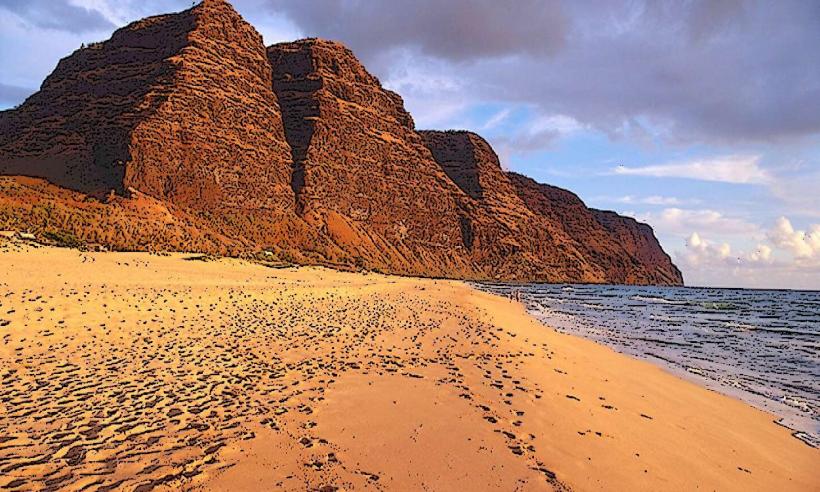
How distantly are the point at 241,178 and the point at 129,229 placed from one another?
3208 cm

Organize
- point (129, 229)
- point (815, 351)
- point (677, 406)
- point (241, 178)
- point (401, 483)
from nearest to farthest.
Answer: point (401, 483), point (677, 406), point (815, 351), point (129, 229), point (241, 178)

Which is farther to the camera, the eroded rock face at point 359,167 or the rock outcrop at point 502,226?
the rock outcrop at point 502,226

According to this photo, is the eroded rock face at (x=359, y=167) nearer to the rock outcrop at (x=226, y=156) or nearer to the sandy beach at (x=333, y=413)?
the rock outcrop at (x=226, y=156)

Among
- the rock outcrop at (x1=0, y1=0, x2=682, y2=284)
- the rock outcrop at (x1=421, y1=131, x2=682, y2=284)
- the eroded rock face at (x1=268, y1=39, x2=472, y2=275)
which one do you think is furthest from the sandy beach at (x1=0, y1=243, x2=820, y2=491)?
the rock outcrop at (x1=421, y1=131, x2=682, y2=284)

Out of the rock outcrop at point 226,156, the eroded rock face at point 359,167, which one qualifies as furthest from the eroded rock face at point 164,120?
the eroded rock face at point 359,167

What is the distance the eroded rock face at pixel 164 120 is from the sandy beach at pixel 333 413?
55417 millimetres

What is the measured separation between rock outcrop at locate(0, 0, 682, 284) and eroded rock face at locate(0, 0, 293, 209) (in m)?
0.26

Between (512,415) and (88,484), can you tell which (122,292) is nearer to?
(88,484)

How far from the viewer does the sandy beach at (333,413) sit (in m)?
5.27

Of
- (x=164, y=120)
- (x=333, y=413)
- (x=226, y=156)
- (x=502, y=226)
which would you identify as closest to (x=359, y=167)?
(x=226, y=156)

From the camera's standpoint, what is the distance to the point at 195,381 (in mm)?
8438

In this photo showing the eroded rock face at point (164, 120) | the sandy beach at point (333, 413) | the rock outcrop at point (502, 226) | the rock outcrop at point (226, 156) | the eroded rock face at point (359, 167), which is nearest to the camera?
the sandy beach at point (333, 413)

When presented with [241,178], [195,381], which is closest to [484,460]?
[195,381]

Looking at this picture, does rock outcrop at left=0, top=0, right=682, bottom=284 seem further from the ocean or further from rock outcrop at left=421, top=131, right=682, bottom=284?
the ocean
